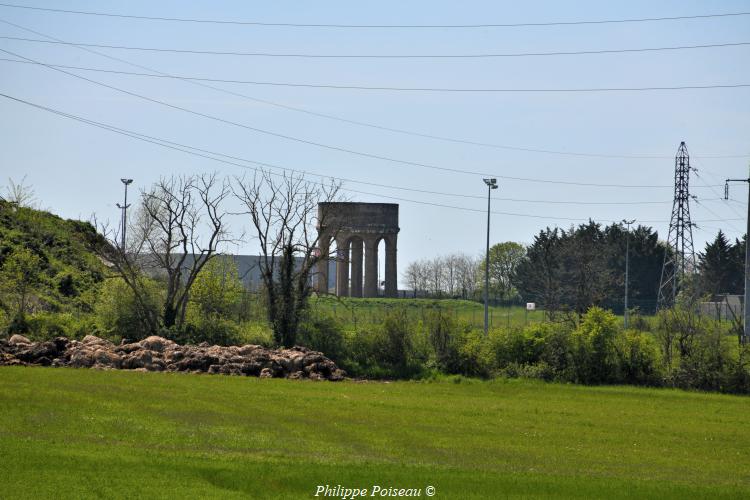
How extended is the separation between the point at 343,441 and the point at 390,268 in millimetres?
63092

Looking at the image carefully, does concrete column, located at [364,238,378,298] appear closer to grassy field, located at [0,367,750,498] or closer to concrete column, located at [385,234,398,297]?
concrete column, located at [385,234,398,297]

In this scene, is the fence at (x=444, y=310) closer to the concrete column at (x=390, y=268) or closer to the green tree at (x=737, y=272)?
the concrete column at (x=390, y=268)

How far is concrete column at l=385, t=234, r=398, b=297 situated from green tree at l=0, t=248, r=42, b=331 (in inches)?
1386

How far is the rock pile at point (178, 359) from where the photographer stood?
131 ft

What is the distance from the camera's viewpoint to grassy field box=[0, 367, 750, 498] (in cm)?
1833

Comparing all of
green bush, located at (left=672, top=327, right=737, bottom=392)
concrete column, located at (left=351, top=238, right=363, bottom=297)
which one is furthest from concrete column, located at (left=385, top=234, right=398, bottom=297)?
green bush, located at (left=672, top=327, right=737, bottom=392)

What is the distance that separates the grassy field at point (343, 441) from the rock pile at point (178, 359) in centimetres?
375

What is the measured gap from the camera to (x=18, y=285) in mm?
50250

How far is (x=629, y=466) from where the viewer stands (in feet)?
70.1

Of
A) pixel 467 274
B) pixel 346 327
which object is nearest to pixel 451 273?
pixel 467 274

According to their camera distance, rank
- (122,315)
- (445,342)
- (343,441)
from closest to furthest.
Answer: (343,441)
(445,342)
(122,315)

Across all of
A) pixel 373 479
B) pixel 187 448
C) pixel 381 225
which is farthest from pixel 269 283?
pixel 381 225

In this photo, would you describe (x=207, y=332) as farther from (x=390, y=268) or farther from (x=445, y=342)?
(x=390, y=268)

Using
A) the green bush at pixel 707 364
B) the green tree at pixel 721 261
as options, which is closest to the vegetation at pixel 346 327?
the green bush at pixel 707 364
